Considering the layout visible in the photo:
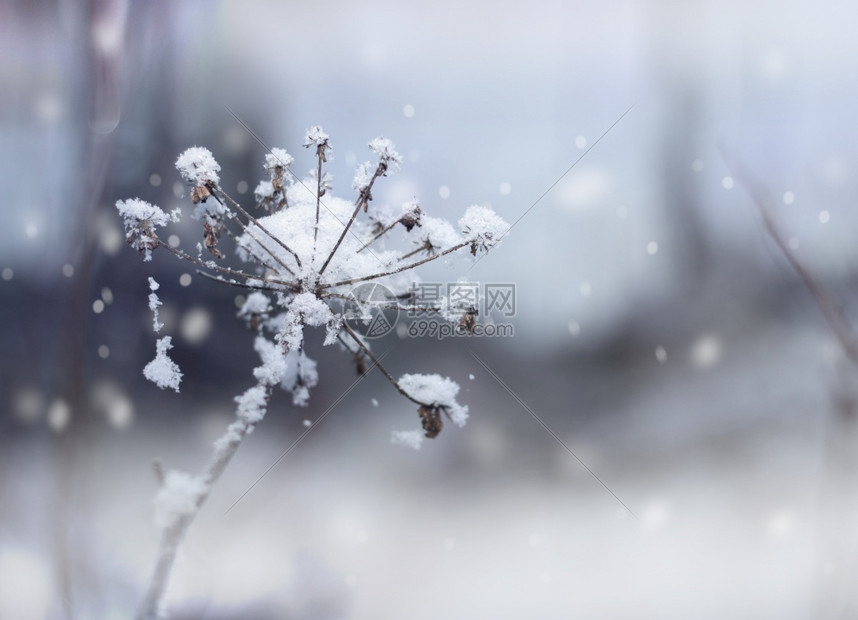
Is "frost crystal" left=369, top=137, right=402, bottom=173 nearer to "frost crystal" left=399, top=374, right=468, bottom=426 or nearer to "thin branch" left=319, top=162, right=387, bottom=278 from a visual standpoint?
"thin branch" left=319, top=162, right=387, bottom=278

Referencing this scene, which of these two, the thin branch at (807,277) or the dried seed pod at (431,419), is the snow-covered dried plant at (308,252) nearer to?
the dried seed pod at (431,419)

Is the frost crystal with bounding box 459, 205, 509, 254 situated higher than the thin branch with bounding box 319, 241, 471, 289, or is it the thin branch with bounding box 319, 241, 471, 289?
the frost crystal with bounding box 459, 205, 509, 254

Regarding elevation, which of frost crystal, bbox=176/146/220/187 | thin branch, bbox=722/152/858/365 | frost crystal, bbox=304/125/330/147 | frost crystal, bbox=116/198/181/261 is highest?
thin branch, bbox=722/152/858/365

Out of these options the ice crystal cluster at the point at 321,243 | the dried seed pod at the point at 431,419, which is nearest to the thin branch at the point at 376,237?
the ice crystal cluster at the point at 321,243

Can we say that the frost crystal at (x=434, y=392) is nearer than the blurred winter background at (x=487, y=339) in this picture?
Yes

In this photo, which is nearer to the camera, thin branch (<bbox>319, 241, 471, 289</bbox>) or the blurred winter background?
thin branch (<bbox>319, 241, 471, 289</bbox>)

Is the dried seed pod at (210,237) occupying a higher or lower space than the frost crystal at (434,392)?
higher

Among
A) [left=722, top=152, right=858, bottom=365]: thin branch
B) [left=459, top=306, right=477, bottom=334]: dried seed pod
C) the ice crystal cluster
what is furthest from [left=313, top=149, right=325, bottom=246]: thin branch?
[left=722, top=152, right=858, bottom=365]: thin branch
